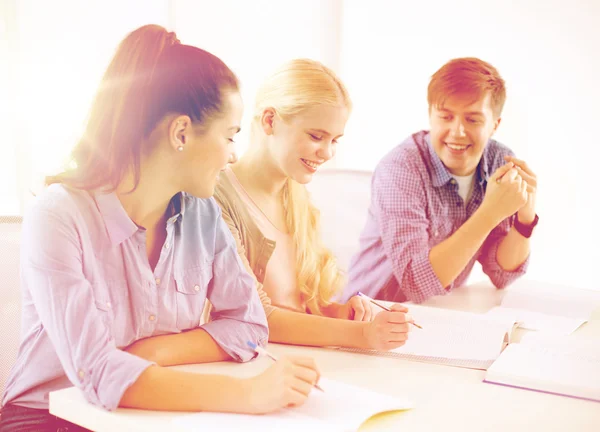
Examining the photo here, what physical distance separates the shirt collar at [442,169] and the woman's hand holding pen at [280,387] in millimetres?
1050

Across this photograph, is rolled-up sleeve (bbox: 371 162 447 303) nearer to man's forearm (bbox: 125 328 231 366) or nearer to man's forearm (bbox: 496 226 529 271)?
man's forearm (bbox: 496 226 529 271)

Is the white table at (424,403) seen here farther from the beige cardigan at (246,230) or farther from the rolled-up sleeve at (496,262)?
the rolled-up sleeve at (496,262)

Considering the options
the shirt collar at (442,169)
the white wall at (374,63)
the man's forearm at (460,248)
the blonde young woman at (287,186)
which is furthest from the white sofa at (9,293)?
the shirt collar at (442,169)

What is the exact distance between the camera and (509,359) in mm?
1012

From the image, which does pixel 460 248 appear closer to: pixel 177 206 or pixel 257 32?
pixel 177 206

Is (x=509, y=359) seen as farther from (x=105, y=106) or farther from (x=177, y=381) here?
(x=105, y=106)

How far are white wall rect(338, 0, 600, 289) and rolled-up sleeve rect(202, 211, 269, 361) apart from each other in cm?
202

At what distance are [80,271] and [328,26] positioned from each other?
273 cm

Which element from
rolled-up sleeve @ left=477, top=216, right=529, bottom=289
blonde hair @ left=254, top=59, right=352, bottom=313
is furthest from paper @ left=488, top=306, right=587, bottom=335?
blonde hair @ left=254, top=59, right=352, bottom=313

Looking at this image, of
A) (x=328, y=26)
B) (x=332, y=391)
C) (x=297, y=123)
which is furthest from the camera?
(x=328, y=26)

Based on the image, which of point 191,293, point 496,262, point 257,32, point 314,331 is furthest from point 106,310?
point 257,32

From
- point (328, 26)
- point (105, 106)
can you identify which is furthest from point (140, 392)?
point (328, 26)

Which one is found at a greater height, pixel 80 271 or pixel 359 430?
pixel 80 271

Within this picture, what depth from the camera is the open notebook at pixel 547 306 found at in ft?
4.38
